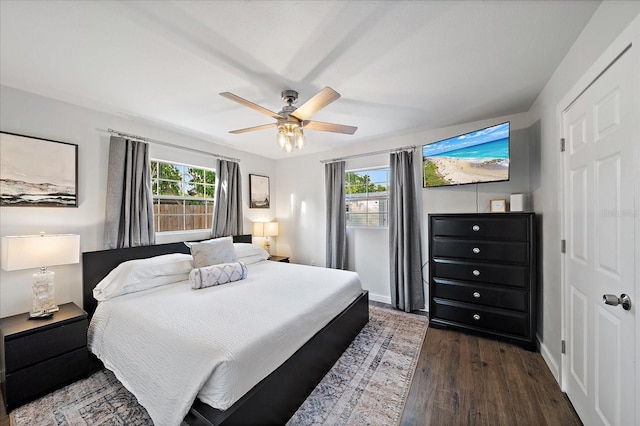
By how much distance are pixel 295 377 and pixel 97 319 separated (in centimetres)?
187

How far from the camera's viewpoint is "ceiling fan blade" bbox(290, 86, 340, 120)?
1.78m

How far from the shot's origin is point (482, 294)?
2744 mm

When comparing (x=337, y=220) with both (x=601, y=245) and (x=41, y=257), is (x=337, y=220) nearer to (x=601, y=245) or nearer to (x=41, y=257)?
(x=601, y=245)

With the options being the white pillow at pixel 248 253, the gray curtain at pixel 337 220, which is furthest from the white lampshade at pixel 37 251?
the gray curtain at pixel 337 220

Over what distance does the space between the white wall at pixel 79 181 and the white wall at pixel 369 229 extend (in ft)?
8.10

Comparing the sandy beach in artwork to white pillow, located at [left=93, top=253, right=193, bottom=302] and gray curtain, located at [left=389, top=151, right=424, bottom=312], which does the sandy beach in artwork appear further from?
white pillow, located at [left=93, top=253, right=193, bottom=302]

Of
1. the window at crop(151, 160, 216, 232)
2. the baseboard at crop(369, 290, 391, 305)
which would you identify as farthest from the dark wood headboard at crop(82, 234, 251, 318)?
the baseboard at crop(369, 290, 391, 305)

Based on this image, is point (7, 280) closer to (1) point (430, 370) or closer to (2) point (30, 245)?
(2) point (30, 245)

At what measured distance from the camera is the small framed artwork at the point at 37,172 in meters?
2.16

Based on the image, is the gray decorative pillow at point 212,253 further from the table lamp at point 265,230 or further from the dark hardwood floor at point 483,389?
the dark hardwood floor at point 483,389

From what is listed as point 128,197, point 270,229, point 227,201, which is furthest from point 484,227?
point 128,197

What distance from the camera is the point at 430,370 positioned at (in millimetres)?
2230

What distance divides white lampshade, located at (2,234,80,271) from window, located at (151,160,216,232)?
3.46 feet

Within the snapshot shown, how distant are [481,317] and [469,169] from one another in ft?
5.49
